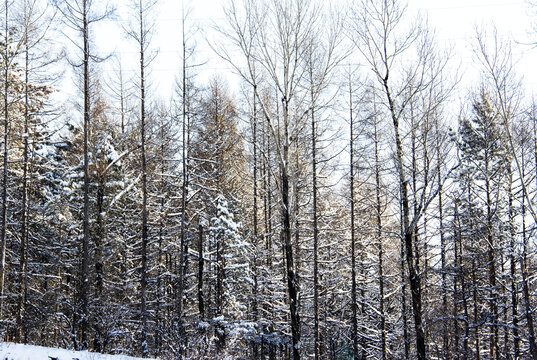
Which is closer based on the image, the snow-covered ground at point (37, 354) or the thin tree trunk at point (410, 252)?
the snow-covered ground at point (37, 354)

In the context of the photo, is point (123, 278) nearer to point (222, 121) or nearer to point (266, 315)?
point (266, 315)

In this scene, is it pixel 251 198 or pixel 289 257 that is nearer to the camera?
pixel 289 257

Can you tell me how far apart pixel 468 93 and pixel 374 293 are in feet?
40.6

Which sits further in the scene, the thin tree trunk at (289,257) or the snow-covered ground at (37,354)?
the thin tree trunk at (289,257)

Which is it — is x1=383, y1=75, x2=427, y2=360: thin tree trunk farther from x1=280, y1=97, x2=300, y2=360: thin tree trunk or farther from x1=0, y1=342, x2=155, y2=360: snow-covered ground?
x1=0, y1=342, x2=155, y2=360: snow-covered ground

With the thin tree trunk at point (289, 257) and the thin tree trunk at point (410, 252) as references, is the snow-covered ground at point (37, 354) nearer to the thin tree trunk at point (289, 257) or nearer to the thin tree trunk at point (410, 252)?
the thin tree trunk at point (289, 257)

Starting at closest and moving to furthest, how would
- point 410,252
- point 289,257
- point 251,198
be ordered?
point 410,252, point 289,257, point 251,198

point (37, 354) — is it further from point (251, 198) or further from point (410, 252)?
point (251, 198)

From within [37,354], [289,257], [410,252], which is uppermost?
[410,252]

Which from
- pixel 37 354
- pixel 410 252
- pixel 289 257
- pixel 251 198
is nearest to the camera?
pixel 37 354

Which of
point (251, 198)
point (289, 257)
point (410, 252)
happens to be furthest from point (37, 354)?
point (251, 198)

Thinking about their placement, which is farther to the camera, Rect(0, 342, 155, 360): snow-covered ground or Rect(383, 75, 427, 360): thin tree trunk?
Rect(383, 75, 427, 360): thin tree trunk

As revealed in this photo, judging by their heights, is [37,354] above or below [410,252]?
below

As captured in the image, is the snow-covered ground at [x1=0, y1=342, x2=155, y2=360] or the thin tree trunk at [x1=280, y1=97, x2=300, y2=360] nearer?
the snow-covered ground at [x1=0, y1=342, x2=155, y2=360]
